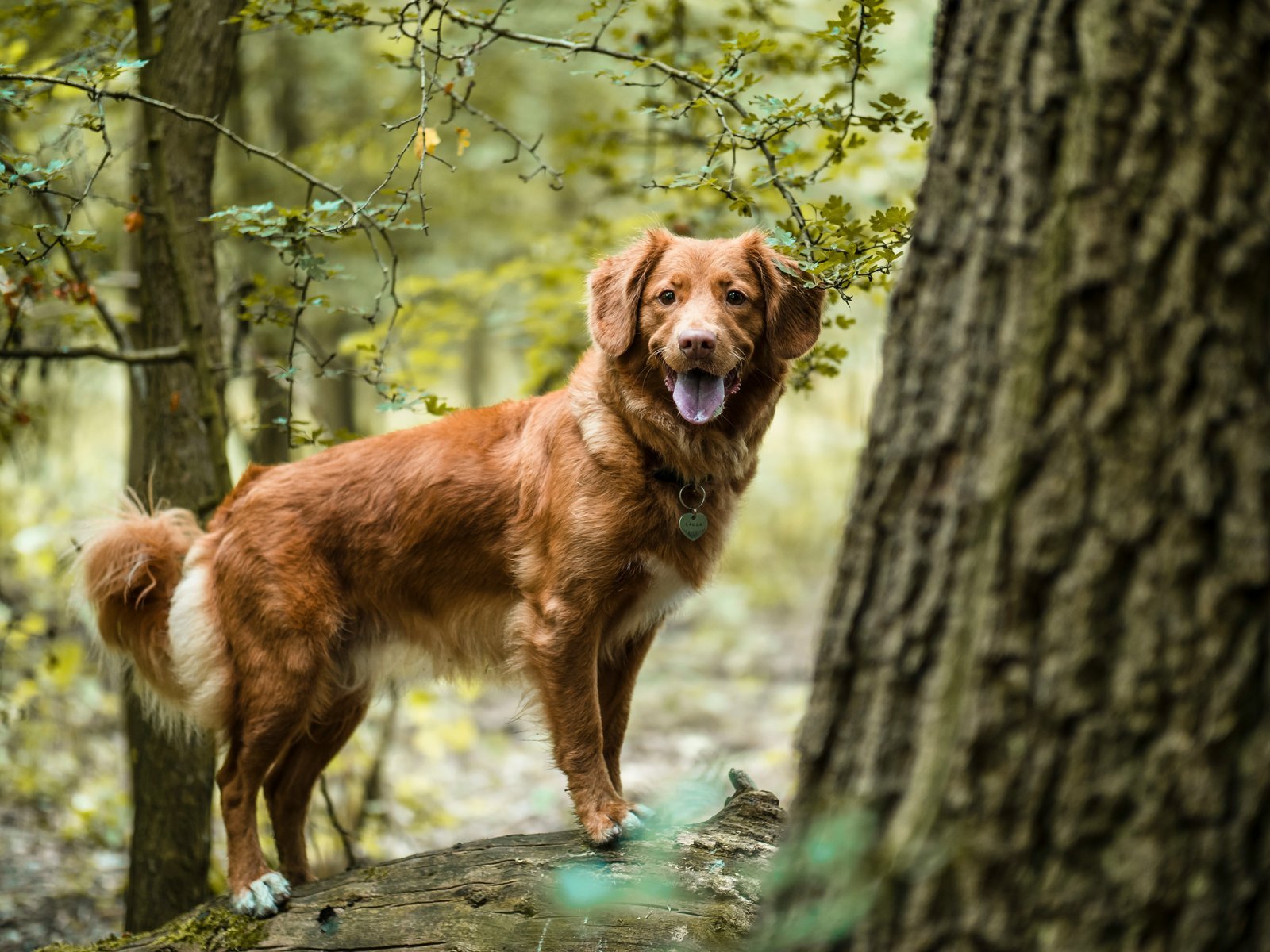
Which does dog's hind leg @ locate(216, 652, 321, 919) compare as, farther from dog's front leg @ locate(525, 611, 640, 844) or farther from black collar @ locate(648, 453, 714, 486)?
black collar @ locate(648, 453, 714, 486)

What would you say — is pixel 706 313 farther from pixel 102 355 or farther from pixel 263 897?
pixel 263 897

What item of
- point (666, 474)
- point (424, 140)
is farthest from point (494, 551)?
point (424, 140)

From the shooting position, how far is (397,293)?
740 cm

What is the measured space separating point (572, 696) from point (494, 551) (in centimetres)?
69

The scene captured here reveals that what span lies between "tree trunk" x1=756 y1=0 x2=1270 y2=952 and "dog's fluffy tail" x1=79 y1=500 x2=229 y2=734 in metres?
3.01

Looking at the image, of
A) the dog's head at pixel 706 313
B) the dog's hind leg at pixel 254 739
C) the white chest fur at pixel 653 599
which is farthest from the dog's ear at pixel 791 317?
the dog's hind leg at pixel 254 739

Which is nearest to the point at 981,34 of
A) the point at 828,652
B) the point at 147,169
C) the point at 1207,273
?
the point at 1207,273

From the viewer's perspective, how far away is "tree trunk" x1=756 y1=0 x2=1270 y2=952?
1479 mm

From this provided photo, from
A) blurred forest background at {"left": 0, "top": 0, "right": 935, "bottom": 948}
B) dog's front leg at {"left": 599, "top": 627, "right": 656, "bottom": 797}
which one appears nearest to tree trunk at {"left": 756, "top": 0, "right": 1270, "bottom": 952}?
blurred forest background at {"left": 0, "top": 0, "right": 935, "bottom": 948}

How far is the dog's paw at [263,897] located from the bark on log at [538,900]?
0.04m

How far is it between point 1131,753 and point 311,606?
A: 3140mm

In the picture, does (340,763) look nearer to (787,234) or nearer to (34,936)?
(34,936)

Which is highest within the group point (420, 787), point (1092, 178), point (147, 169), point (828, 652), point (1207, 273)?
point (147, 169)

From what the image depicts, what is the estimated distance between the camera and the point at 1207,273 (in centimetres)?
150
